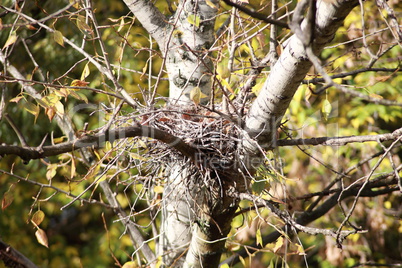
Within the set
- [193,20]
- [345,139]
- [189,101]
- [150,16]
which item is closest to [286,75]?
[345,139]

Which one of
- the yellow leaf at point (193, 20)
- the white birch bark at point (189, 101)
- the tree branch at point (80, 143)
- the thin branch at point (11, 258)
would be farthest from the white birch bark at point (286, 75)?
the thin branch at point (11, 258)

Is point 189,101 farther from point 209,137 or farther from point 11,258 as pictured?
point 11,258

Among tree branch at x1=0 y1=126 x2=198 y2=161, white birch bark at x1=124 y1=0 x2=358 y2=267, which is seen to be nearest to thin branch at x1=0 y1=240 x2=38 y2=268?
tree branch at x1=0 y1=126 x2=198 y2=161

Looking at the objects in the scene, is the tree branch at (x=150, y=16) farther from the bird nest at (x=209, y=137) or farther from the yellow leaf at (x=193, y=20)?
the bird nest at (x=209, y=137)

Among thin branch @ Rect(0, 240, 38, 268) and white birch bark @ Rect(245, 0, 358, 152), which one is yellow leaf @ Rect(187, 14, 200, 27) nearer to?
white birch bark @ Rect(245, 0, 358, 152)

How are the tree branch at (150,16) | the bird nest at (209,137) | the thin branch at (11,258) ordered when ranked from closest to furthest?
the thin branch at (11,258)
the bird nest at (209,137)
the tree branch at (150,16)

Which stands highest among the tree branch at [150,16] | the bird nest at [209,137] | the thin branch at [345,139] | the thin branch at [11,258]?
the tree branch at [150,16]

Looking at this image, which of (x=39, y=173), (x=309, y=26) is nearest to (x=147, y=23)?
(x=309, y=26)

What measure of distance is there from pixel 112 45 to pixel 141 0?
173 cm

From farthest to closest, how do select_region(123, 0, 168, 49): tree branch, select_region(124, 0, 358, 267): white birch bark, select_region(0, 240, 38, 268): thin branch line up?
select_region(123, 0, 168, 49): tree branch
select_region(124, 0, 358, 267): white birch bark
select_region(0, 240, 38, 268): thin branch

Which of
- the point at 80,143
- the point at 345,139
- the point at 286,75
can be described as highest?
the point at 286,75

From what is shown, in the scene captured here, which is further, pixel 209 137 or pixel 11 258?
pixel 209 137

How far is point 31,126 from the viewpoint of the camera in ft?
12.3

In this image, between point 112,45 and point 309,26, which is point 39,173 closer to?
point 112,45
